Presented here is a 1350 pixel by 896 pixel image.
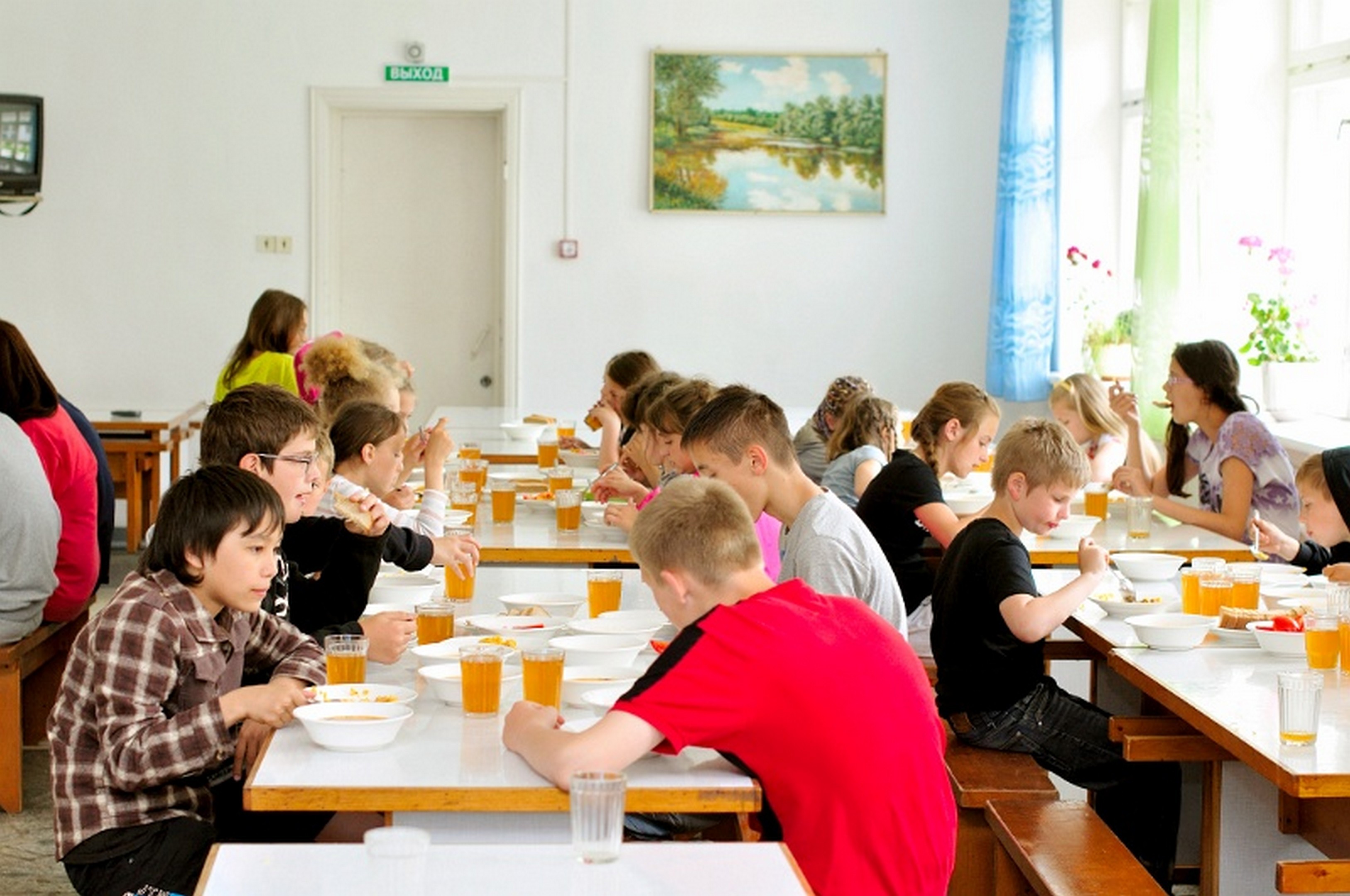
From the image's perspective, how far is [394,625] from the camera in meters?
3.17

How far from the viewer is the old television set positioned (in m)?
9.45

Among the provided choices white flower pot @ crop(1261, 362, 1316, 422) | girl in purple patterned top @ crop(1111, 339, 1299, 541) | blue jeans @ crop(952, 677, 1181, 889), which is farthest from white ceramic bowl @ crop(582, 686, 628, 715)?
white flower pot @ crop(1261, 362, 1316, 422)

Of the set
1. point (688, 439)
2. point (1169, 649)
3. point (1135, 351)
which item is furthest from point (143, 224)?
point (1169, 649)

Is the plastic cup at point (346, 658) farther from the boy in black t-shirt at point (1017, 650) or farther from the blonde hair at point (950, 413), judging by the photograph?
the blonde hair at point (950, 413)

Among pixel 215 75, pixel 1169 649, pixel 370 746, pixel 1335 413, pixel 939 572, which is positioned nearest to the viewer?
pixel 370 746

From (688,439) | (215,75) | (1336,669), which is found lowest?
(1336,669)

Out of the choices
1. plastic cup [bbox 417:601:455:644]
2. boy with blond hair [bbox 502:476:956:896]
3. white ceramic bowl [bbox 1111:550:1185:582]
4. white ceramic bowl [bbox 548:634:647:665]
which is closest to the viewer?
boy with blond hair [bbox 502:476:956:896]

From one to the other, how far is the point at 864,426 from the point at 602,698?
2.80 meters

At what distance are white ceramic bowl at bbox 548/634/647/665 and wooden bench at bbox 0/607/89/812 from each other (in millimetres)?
1786

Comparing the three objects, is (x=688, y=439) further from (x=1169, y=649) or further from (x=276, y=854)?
(x=276, y=854)

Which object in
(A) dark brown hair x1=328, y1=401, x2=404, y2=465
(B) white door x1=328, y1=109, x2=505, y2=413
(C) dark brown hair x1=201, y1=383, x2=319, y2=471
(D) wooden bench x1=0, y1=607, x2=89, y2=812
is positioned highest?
(B) white door x1=328, y1=109, x2=505, y2=413

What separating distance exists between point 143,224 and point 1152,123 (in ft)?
18.2

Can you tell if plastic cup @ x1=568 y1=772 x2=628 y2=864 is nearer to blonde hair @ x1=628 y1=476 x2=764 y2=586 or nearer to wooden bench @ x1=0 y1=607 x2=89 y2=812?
blonde hair @ x1=628 y1=476 x2=764 y2=586

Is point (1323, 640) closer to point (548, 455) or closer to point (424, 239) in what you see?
point (548, 455)
